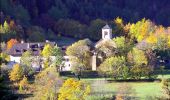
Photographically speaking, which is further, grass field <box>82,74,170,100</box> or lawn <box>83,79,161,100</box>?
lawn <box>83,79,161,100</box>

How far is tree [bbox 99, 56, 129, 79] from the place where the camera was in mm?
62866

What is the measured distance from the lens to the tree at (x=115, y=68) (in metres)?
62.9

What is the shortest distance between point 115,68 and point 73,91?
18.9m

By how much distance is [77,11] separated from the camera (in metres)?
141

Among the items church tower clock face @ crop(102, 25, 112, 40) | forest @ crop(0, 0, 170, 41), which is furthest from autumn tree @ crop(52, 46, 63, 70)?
forest @ crop(0, 0, 170, 41)

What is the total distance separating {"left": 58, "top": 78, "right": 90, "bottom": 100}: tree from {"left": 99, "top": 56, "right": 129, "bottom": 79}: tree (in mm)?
14453

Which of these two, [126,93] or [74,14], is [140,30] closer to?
[74,14]

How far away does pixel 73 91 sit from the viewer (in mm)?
45094

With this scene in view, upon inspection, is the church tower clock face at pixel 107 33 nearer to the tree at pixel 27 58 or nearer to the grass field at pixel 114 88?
the tree at pixel 27 58

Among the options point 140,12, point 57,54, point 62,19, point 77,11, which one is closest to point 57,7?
point 77,11

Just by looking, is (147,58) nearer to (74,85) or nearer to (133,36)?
(74,85)

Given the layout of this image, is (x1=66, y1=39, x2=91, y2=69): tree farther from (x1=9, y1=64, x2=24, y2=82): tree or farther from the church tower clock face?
the church tower clock face

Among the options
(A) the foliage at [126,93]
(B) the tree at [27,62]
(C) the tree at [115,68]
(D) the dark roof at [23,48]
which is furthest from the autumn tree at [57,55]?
(A) the foliage at [126,93]

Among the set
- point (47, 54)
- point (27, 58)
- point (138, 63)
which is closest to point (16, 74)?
point (27, 58)
